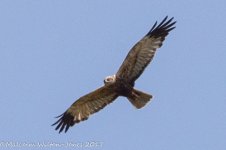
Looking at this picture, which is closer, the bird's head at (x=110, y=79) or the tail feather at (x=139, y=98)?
the tail feather at (x=139, y=98)

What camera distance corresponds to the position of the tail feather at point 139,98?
15.0 m

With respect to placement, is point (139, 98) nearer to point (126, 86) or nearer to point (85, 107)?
point (126, 86)

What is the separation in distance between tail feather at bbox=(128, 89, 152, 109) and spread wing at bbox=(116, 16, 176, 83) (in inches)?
13.0

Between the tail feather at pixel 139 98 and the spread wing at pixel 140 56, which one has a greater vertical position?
the spread wing at pixel 140 56

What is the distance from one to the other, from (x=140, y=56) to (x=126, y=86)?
28.3 inches

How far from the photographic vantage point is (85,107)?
626 inches

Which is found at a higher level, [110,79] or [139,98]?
[110,79]

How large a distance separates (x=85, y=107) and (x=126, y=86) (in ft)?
4.08

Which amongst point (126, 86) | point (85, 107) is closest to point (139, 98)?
point (126, 86)

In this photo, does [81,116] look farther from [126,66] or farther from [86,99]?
[126,66]

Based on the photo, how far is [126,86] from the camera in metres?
15.2

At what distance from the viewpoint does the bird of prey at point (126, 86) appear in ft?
49.6

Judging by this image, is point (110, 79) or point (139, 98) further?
point (110, 79)

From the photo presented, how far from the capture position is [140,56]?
15.2 metres
